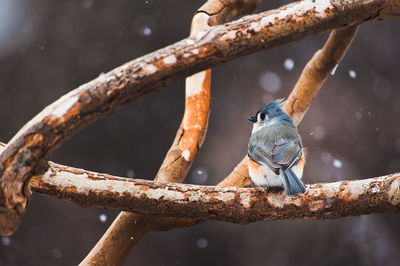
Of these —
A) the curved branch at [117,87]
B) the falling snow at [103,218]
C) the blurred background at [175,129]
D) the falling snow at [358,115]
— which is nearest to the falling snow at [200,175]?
the blurred background at [175,129]

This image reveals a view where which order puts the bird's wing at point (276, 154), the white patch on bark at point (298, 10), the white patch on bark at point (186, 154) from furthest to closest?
the white patch on bark at point (186, 154), the bird's wing at point (276, 154), the white patch on bark at point (298, 10)

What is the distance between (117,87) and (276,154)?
0.66m

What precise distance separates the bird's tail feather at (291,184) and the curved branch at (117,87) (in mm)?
427

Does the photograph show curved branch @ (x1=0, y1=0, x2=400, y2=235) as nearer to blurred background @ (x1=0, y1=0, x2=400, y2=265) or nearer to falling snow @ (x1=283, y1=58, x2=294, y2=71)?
blurred background @ (x1=0, y1=0, x2=400, y2=265)

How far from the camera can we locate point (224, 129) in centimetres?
254

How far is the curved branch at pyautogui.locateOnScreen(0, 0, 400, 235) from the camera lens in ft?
3.44

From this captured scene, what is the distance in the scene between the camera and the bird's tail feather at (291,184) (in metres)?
1.32

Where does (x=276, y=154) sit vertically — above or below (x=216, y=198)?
above

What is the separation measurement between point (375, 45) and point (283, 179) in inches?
61.9

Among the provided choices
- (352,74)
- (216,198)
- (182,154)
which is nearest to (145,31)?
(182,154)

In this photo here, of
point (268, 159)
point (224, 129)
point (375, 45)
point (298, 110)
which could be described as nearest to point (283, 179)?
point (268, 159)

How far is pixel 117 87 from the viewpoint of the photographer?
3.48 ft

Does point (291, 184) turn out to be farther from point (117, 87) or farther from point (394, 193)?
point (117, 87)

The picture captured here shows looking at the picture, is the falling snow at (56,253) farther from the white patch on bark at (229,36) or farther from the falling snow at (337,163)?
the white patch on bark at (229,36)
